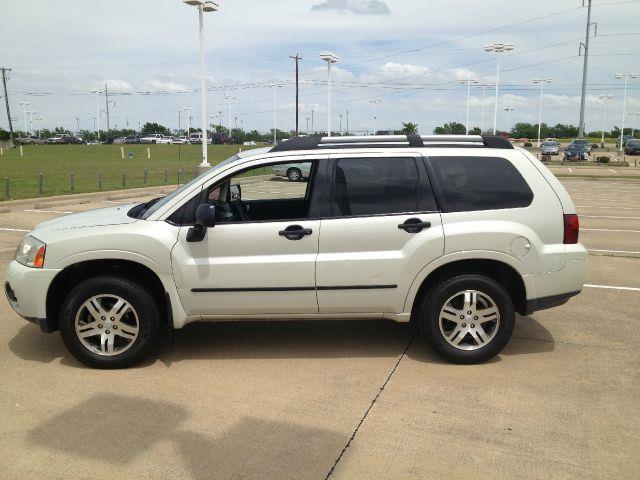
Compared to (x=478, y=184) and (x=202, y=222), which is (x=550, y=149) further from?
(x=202, y=222)

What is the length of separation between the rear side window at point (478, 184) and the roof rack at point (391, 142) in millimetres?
186

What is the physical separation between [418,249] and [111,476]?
2621 mm

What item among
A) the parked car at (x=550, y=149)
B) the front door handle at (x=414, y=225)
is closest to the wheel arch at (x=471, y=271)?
the front door handle at (x=414, y=225)

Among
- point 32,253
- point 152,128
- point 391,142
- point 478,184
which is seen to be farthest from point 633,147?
point 152,128

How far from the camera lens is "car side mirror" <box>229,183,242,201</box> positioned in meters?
5.18

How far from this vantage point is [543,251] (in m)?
4.62

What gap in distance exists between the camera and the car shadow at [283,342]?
4891 mm

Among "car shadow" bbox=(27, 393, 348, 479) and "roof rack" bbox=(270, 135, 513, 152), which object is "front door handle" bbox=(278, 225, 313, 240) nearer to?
"roof rack" bbox=(270, 135, 513, 152)

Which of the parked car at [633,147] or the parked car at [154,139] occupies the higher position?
the parked car at [154,139]

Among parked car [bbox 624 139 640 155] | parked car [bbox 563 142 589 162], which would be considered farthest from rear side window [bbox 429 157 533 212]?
parked car [bbox 624 139 640 155]

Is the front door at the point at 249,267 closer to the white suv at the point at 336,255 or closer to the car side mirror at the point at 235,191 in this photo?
the white suv at the point at 336,255

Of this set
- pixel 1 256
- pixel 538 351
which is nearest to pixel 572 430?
pixel 538 351

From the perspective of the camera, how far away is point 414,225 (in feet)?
14.9

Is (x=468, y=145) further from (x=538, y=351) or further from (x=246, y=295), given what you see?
(x=246, y=295)
